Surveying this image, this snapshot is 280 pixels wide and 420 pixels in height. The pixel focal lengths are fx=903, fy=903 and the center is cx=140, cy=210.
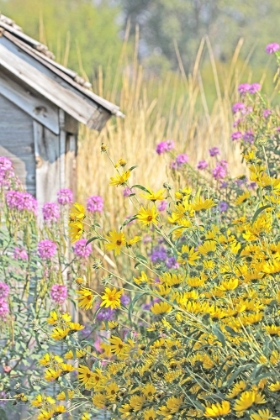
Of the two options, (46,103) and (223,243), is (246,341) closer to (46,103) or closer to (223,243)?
(223,243)

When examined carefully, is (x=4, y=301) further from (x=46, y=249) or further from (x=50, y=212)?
(x=50, y=212)

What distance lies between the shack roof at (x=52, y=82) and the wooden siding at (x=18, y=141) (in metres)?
0.17

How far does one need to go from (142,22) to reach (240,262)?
154 feet

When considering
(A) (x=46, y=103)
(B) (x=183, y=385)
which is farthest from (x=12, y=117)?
(B) (x=183, y=385)

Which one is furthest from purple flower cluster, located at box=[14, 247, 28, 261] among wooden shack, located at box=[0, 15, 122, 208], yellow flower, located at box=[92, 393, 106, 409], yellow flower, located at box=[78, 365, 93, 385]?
yellow flower, located at box=[92, 393, 106, 409]

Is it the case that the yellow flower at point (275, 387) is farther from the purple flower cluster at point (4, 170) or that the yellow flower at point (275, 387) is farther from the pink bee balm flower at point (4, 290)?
the purple flower cluster at point (4, 170)

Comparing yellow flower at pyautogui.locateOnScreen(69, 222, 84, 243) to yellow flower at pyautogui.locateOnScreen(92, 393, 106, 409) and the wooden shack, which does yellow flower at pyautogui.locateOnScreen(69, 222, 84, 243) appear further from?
the wooden shack

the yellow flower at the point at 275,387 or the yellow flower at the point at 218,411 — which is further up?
the yellow flower at the point at 275,387

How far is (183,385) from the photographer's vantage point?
8.86 feet

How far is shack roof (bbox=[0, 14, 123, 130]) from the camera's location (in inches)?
183

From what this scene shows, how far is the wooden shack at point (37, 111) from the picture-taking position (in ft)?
15.4

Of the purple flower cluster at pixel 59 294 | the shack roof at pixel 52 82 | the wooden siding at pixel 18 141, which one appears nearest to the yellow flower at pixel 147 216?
the purple flower cluster at pixel 59 294

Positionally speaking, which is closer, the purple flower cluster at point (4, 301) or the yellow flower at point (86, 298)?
the yellow flower at point (86, 298)

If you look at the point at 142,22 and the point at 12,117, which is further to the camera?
the point at 142,22
